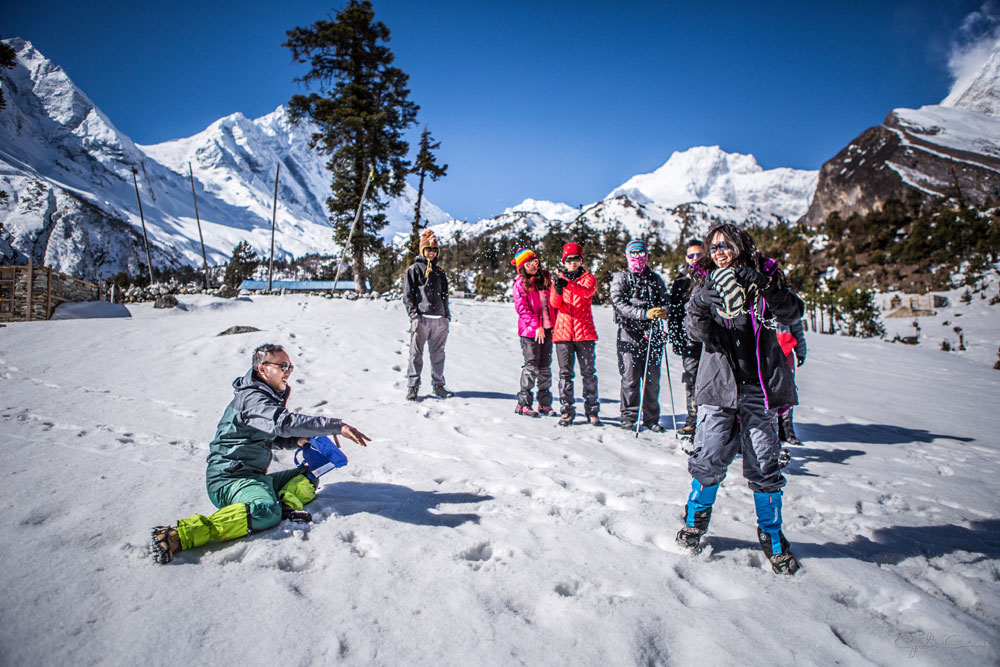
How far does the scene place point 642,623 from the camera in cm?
197

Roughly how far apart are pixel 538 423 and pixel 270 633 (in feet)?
12.4

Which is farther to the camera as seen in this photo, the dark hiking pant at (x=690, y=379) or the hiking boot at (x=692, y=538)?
the dark hiking pant at (x=690, y=379)

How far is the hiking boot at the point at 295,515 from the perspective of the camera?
2.69 m

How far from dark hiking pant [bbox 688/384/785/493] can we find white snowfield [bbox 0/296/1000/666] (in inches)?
18.9

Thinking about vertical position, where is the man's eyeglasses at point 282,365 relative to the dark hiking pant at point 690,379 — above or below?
above

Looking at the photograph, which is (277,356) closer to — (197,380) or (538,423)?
(538,423)

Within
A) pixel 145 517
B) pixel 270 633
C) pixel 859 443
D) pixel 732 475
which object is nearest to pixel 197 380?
pixel 145 517

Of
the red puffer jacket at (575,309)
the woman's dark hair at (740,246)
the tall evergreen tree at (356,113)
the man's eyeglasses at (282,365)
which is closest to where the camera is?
the woman's dark hair at (740,246)

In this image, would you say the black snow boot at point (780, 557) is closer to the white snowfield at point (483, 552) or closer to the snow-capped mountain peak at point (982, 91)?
the white snowfield at point (483, 552)

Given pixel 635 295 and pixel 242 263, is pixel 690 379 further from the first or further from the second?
pixel 242 263

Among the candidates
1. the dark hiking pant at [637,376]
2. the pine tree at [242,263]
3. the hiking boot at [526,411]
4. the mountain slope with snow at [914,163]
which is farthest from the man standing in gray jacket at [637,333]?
the pine tree at [242,263]

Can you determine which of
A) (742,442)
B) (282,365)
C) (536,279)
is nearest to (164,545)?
(282,365)

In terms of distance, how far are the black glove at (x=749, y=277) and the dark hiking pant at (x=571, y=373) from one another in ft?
9.02

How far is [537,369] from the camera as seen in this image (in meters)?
5.56
